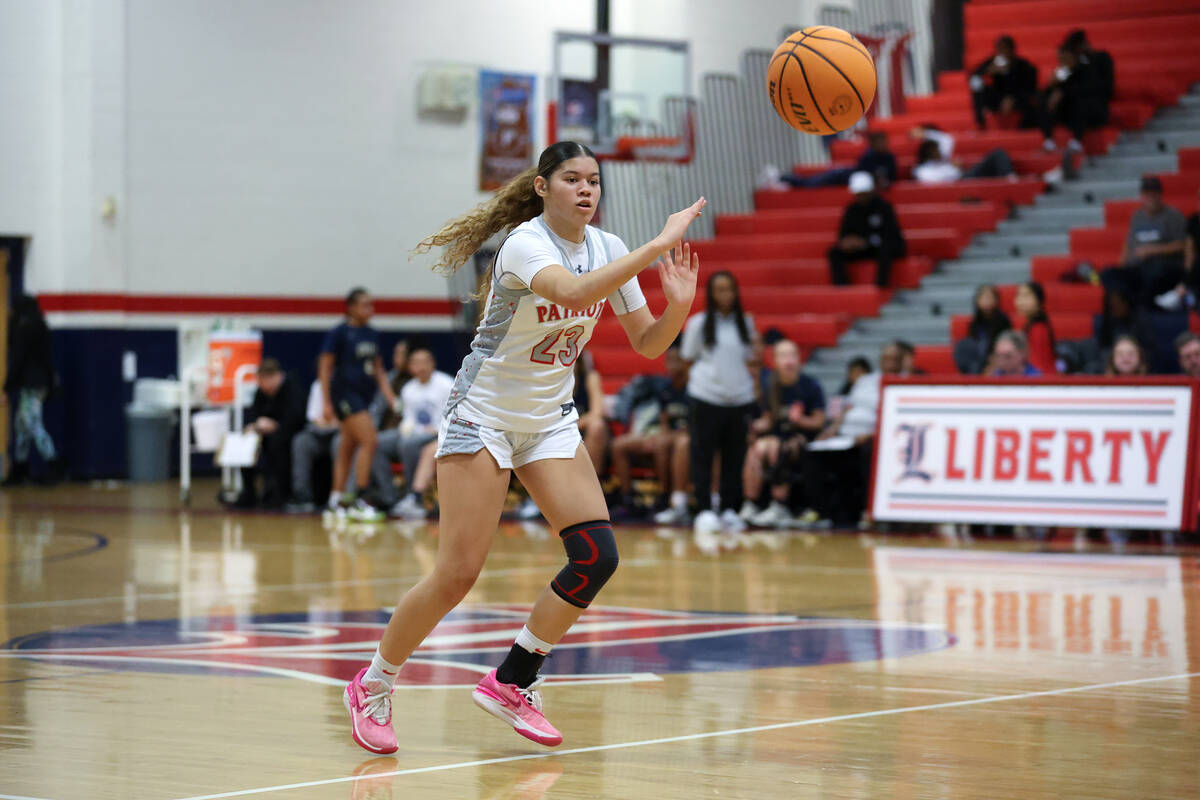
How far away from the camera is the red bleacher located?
58.2ft

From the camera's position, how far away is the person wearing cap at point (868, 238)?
18359 mm

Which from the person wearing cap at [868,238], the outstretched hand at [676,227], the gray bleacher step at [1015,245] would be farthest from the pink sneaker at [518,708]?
the gray bleacher step at [1015,245]

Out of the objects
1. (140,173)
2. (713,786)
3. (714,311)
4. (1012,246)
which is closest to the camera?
(713,786)

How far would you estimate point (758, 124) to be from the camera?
22141 millimetres

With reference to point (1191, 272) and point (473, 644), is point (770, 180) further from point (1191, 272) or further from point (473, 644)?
point (473, 644)

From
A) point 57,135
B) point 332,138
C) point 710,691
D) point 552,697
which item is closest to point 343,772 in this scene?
point 552,697

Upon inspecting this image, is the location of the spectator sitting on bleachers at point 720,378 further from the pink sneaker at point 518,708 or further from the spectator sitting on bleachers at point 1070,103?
the pink sneaker at point 518,708

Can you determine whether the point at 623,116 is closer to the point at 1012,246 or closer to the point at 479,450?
the point at 1012,246

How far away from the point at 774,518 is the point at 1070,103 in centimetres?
799

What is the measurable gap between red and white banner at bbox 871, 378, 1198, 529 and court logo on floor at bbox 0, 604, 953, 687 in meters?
4.71

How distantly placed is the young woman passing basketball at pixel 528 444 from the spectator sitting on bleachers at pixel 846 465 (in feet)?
28.8

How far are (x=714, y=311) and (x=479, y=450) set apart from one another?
8.30 metres

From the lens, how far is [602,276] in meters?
5.15

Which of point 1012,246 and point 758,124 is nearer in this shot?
point 1012,246
